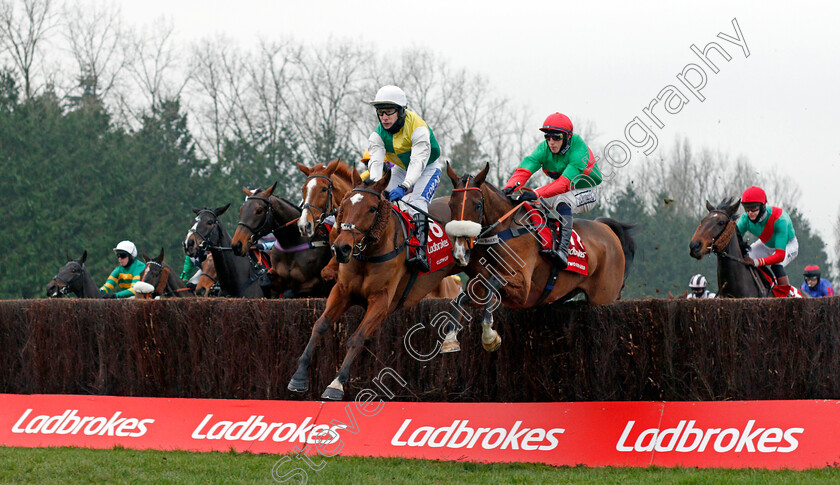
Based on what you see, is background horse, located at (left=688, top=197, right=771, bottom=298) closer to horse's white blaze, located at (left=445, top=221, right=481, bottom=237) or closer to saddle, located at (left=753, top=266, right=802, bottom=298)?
saddle, located at (left=753, top=266, right=802, bottom=298)

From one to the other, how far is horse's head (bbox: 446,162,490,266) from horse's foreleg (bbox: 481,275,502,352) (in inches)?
13.5

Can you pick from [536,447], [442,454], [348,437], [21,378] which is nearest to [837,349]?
[536,447]

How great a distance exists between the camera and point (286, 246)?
1048 centimetres

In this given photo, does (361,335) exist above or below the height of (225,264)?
above

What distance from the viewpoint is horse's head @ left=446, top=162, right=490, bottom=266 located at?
6.78m

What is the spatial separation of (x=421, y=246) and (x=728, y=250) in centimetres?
399

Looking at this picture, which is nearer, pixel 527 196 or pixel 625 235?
pixel 527 196

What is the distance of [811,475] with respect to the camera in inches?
217

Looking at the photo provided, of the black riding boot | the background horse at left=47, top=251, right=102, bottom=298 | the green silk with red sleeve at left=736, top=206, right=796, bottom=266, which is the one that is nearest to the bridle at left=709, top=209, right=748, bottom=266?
the green silk with red sleeve at left=736, top=206, right=796, bottom=266

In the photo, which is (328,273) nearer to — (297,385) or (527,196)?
(297,385)

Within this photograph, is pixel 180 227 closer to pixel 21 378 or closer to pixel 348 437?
pixel 21 378

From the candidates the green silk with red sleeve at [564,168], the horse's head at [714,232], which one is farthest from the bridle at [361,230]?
the horse's head at [714,232]

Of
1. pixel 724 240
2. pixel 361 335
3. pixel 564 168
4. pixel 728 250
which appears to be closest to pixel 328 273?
pixel 361 335

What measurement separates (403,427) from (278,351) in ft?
5.94
